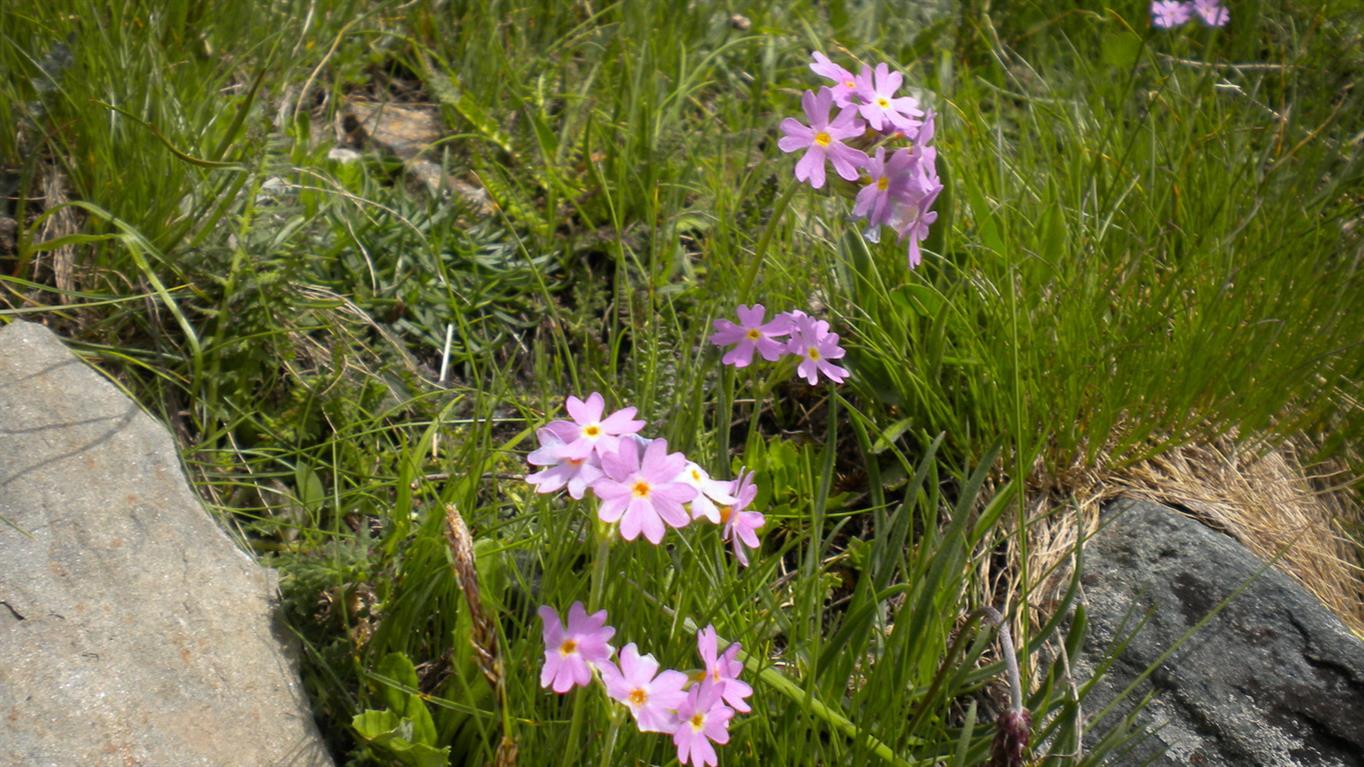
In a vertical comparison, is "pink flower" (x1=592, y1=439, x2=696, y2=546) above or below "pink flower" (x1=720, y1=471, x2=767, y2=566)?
above

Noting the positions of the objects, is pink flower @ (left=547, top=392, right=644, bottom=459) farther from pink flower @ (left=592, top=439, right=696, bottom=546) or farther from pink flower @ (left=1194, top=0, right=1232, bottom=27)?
pink flower @ (left=1194, top=0, right=1232, bottom=27)

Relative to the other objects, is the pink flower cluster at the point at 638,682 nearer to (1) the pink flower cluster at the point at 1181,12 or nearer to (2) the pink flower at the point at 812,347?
(2) the pink flower at the point at 812,347

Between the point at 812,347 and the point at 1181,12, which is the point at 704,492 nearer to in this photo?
the point at 812,347

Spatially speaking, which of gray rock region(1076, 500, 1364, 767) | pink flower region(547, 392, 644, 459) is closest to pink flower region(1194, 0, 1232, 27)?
gray rock region(1076, 500, 1364, 767)

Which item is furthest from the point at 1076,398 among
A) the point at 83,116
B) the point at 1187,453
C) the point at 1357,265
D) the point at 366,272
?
→ the point at 83,116

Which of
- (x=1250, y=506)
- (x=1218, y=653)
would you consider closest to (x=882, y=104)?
(x=1218, y=653)

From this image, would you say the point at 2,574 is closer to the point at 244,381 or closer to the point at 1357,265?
the point at 244,381
